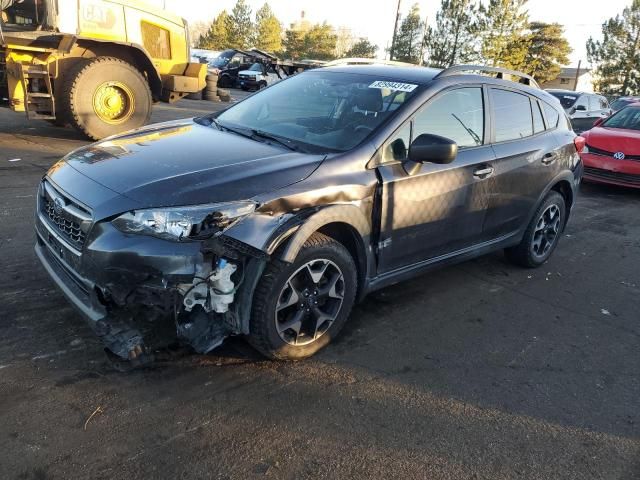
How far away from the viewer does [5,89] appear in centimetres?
809

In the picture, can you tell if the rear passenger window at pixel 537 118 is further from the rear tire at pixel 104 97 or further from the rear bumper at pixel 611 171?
the rear tire at pixel 104 97

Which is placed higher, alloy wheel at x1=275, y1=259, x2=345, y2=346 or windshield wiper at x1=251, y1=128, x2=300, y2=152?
windshield wiper at x1=251, y1=128, x2=300, y2=152

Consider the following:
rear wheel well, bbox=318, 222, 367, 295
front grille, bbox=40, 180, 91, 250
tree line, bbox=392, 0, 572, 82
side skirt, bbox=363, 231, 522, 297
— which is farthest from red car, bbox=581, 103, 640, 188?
tree line, bbox=392, 0, 572, 82

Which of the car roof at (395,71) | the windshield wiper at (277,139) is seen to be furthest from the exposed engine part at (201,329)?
the car roof at (395,71)

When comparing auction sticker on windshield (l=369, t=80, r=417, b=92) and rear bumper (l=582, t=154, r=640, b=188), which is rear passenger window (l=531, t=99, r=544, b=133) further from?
rear bumper (l=582, t=154, r=640, b=188)

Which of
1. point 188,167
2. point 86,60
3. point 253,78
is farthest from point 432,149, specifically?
point 253,78

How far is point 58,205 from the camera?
304 centimetres

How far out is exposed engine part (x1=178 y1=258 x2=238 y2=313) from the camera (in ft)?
8.87

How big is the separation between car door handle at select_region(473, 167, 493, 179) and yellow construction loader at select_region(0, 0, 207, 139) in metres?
6.64

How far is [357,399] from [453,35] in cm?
4156

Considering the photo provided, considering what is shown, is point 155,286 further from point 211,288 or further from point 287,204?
point 287,204

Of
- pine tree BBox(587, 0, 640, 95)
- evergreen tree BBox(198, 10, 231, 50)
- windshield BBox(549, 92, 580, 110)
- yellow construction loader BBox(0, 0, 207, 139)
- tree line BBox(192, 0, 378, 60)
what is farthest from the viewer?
evergreen tree BBox(198, 10, 231, 50)

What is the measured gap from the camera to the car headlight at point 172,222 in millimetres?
2699

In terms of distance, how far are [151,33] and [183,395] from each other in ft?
27.2
